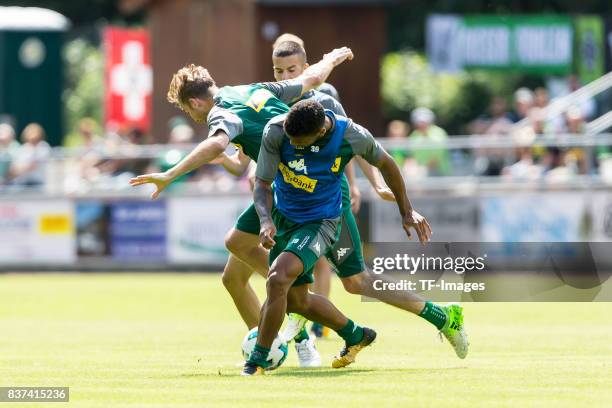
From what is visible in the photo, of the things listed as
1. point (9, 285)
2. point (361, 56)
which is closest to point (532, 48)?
point (361, 56)

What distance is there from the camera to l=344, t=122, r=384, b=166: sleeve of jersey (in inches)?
428

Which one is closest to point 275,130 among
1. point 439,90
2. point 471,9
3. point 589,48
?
point 589,48

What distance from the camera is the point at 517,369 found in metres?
11.3

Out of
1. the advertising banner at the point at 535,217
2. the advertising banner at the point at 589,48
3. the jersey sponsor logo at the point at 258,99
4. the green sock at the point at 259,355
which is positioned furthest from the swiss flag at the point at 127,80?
the green sock at the point at 259,355

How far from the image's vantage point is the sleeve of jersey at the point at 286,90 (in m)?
11.7

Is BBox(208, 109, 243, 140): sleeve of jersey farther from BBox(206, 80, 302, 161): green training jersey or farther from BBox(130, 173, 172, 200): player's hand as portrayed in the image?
BBox(130, 173, 172, 200): player's hand

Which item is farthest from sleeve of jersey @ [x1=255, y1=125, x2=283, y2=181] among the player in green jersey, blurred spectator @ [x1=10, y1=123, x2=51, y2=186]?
blurred spectator @ [x1=10, y1=123, x2=51, y2=186]

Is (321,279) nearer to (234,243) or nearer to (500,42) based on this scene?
(234,243)

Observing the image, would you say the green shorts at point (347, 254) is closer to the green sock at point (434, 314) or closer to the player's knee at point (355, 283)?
the player's knee at point (355, 283)

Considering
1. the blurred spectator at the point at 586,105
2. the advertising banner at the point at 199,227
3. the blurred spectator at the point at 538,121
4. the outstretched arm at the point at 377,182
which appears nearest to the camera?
the outstretched arm at the point at 377,182

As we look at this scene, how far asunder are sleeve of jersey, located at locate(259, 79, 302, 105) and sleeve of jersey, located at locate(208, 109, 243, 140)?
56 cm

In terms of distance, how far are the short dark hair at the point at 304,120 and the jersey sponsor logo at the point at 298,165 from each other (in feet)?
1.34

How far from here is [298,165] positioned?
10898 mm

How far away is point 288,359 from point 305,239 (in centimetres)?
195
